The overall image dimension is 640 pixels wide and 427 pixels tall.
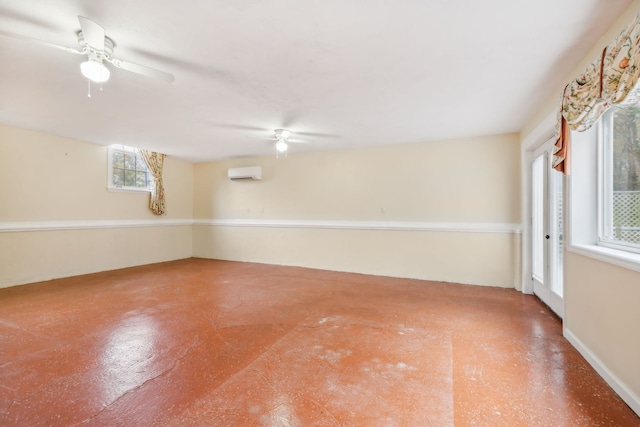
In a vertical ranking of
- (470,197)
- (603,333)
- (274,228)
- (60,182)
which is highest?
(60,182)

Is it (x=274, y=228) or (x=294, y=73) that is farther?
(x=274, y=228)

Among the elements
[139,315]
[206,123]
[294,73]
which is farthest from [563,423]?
[206,123]

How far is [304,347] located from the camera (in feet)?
7.10

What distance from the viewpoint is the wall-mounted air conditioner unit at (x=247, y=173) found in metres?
5.57

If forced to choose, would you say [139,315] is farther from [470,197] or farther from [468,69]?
[470,197]

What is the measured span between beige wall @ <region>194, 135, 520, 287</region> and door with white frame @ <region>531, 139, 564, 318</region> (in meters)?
0.39

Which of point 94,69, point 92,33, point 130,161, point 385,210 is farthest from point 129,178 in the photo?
point 385,210

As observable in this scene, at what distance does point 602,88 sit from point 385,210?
10.6ft

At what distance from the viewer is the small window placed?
4.97 meters

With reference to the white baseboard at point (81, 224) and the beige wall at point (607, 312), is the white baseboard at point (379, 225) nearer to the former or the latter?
the white baseboard at point (81, 224)

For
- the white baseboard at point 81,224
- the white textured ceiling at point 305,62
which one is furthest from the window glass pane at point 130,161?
the white textured ceiling at point 305,62

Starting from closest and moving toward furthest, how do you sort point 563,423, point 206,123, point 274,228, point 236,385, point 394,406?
point 563,423, point 394,406, point 236,385, point 206,123, point 274,228

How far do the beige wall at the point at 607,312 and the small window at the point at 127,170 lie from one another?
6.54 meters

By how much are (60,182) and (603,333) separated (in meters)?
6.71
